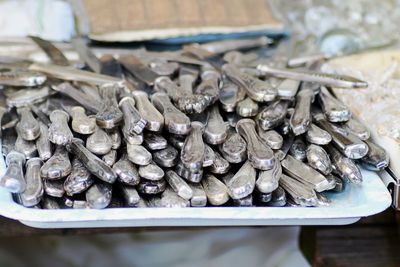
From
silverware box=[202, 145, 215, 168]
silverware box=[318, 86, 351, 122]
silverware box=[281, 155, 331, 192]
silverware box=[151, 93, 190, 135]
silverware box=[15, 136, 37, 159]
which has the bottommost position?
silverware box=[15, 136, 37, 159]

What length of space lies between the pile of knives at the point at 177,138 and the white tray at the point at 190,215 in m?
0.01

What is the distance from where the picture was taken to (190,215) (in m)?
0.50

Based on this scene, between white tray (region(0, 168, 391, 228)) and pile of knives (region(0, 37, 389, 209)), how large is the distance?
13 millimetres

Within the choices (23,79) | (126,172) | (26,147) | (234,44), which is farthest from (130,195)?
(234,44)

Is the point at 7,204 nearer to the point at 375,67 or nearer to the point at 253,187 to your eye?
the point at 253,187

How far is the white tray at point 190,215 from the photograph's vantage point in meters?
0.49

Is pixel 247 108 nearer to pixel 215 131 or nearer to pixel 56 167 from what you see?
pixel 215 131

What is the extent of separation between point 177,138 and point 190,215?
0.30 feet

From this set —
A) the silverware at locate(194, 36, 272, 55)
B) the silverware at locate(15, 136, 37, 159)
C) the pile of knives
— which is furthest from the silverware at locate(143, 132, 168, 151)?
the silverware at locate(194, 36, 272, 55)

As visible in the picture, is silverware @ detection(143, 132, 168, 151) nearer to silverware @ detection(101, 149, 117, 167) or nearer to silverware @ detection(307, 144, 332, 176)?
silverware @ detection(101, 149, 117, 167)

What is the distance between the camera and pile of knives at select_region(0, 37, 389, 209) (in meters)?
0.52

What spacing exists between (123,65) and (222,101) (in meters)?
0.17

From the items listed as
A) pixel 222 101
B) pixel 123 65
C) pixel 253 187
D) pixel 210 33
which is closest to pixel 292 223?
pixel 253 187

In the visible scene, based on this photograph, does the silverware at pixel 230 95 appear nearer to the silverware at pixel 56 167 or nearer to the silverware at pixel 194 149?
the silverware at pixel 194 149
